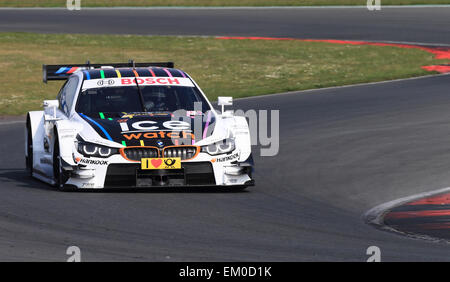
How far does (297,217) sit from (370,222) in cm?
67

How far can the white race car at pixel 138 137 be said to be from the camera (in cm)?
1084

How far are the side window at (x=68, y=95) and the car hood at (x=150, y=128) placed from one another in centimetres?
58

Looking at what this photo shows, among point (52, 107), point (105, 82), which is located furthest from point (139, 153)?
point (52, 107)

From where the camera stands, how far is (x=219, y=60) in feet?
91.5

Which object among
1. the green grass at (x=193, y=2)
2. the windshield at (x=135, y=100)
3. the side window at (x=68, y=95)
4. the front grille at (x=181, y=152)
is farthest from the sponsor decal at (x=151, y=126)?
the green grass at (x=193, y=2)

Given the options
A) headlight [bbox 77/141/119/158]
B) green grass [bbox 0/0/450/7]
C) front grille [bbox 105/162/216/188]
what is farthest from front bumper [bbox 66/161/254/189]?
green grass [bbox 0/0/450/7]

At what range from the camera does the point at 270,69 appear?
25656 millimetres

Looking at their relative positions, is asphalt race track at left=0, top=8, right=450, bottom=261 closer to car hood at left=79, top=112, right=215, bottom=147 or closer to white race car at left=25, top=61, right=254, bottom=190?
white race car at left=25, top=61, right=254, bottom=190

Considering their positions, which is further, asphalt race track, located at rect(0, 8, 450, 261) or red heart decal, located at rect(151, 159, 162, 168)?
red heart decal, located at rect(151, 159, 162, 168)

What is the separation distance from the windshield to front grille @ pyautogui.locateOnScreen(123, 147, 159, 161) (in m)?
1.10

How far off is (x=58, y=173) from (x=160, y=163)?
4.10 ft

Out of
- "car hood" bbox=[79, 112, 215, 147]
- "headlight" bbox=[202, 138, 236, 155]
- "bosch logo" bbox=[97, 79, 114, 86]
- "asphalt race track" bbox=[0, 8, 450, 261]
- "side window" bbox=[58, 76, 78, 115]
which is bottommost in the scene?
"asphalt race track" bbox=[0, 8, 450, 261]

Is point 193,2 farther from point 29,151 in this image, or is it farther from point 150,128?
point 150,128

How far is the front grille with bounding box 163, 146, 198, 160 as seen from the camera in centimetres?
1089
